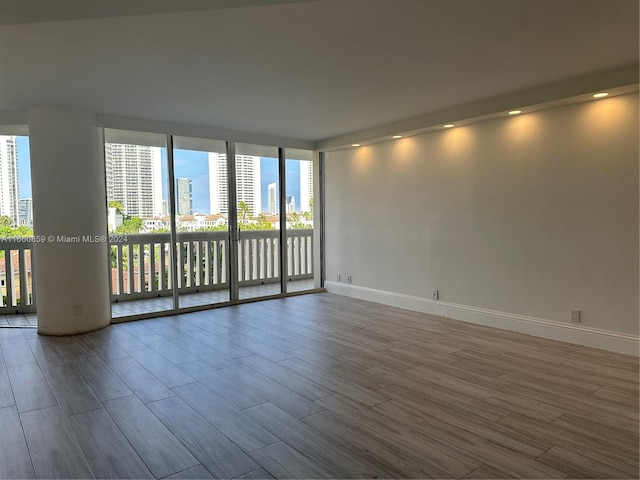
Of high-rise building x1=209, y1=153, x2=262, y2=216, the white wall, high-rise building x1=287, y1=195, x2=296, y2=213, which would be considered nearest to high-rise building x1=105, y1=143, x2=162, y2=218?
high-rise building x1=209, y1=153, x2=262, y2=216

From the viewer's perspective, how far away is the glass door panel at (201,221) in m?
5.38

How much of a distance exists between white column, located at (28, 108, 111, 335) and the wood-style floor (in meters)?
0.36

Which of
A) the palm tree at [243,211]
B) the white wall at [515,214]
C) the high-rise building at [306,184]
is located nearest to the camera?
the white wall at [515,214]

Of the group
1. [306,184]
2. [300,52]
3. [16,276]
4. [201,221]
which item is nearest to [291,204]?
[306,184]

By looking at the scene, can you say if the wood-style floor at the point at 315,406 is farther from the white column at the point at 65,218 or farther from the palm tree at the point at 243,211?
the palm tree at the point at 243,211

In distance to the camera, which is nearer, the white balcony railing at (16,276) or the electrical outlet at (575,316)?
the electrical outlet at (575,316)

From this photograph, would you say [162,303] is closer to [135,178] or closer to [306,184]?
[135,178]

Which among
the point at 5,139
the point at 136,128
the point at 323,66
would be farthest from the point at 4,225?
the point at 323,66

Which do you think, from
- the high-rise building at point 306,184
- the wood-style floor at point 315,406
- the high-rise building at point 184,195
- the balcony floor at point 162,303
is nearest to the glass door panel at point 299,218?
the high-rise building at point 306,184

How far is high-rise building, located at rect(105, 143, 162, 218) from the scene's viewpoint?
496cm

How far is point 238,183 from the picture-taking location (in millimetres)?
5855

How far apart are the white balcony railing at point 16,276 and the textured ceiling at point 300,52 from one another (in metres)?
1.88

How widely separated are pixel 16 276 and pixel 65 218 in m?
1.73

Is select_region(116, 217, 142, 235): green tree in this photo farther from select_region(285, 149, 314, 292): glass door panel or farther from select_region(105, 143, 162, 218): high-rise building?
select_region(285, 149, 314, 292): glass door panel
